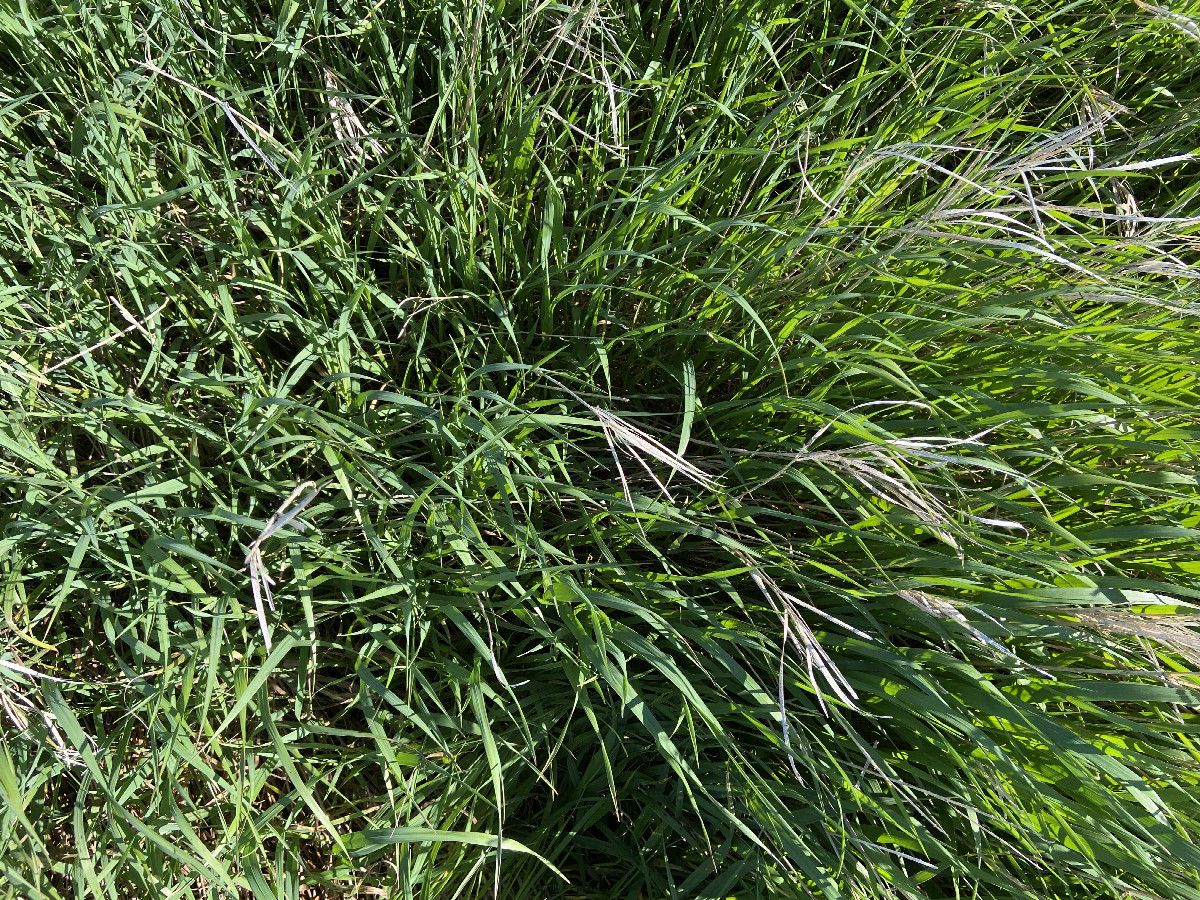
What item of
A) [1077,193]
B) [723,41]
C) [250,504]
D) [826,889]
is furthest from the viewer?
[1077,193]

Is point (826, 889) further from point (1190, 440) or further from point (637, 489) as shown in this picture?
point (1190, 440)

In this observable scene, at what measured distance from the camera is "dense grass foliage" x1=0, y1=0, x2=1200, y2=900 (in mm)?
1171

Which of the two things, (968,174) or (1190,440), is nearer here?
(1190,440)

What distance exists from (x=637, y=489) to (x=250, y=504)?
65cm

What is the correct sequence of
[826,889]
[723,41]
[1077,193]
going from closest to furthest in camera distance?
[826,889] < [723,41] < [1077,193]

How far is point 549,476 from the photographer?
1.28m

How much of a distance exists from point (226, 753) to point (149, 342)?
738 mm

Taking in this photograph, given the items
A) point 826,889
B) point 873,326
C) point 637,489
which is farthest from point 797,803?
point 873,326

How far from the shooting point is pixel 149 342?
139cm

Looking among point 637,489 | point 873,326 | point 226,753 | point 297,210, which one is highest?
point 873,326

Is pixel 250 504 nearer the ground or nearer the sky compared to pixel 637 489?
nearer the ground

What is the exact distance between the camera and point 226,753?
4.49 ft

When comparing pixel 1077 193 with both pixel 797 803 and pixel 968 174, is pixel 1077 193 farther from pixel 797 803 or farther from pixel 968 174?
pixel 797 803

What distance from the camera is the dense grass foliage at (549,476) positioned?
3.84 ft
